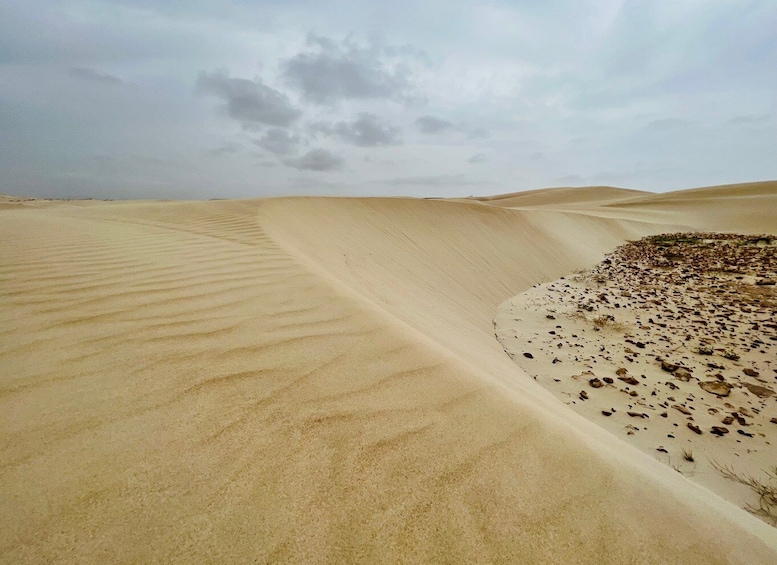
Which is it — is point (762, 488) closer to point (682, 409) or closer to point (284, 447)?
point (682, 409)

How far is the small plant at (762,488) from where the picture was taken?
6.28ft

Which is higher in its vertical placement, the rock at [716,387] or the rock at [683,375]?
the rock at [683,375]

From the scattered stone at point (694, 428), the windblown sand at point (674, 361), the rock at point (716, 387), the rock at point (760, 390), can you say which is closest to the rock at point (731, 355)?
the windblown sand at point (674, 361)

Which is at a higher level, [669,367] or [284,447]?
[284,447]

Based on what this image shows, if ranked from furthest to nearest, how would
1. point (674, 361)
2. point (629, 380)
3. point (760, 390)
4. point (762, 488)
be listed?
1. point (674, 361)
2. point (629, 380)
3. point (760, 390)
4. point (762, 488)

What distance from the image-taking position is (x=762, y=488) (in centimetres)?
215

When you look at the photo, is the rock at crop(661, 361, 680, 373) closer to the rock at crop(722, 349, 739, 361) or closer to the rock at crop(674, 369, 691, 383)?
the rock at crop(674, 369, 691, 383)

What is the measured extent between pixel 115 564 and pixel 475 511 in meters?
0.99

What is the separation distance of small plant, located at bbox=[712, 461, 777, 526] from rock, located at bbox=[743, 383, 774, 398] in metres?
1.21

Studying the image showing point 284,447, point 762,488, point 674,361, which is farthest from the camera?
point 674,361

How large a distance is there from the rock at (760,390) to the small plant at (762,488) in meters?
1.21

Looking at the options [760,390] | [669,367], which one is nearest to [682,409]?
[669,367]

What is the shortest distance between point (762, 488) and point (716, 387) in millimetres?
1466

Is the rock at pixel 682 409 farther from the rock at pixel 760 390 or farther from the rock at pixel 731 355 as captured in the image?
the rock at pixel 731 355
